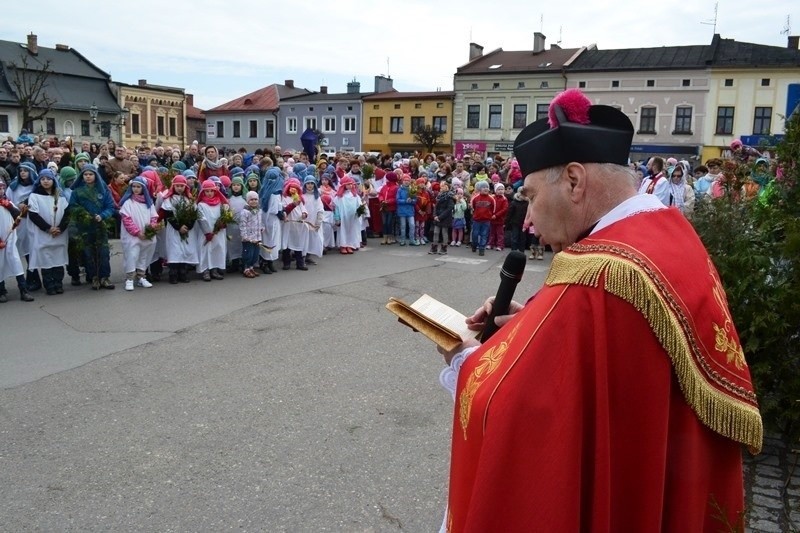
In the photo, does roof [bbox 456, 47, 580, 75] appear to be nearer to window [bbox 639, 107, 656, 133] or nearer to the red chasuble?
window [bbox 639, 107, 656, 133]

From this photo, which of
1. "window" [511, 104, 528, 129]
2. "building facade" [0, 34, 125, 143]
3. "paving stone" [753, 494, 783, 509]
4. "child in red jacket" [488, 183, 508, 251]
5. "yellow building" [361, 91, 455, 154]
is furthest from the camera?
"yellow building" [361, 91, 455, 154]

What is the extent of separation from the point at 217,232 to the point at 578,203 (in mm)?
10468

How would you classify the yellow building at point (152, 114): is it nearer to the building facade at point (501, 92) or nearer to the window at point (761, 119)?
the building facade at point (501, 92)

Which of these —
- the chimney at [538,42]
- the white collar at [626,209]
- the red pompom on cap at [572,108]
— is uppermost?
the chimney at [538,42]

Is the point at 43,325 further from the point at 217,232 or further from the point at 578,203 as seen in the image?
the point at 578,203

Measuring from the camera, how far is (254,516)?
4012mm

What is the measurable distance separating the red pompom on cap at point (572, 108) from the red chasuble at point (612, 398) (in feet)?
1.20

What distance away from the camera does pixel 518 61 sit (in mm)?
56156

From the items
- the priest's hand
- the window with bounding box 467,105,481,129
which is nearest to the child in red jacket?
the priest's hand

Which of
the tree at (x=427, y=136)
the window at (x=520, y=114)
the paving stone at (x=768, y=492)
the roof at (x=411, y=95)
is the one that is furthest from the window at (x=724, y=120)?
the paving stone at (x=768, y=492)

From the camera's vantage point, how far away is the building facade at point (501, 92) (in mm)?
53625

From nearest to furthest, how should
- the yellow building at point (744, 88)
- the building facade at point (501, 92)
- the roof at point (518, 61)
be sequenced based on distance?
the yellow building at point (744, 88) < the building facade at point (501, 92) < the roof at point (518, 61)

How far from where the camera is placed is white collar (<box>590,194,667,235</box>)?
1881 mm

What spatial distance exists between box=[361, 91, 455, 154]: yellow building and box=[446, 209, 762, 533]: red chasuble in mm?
57747
